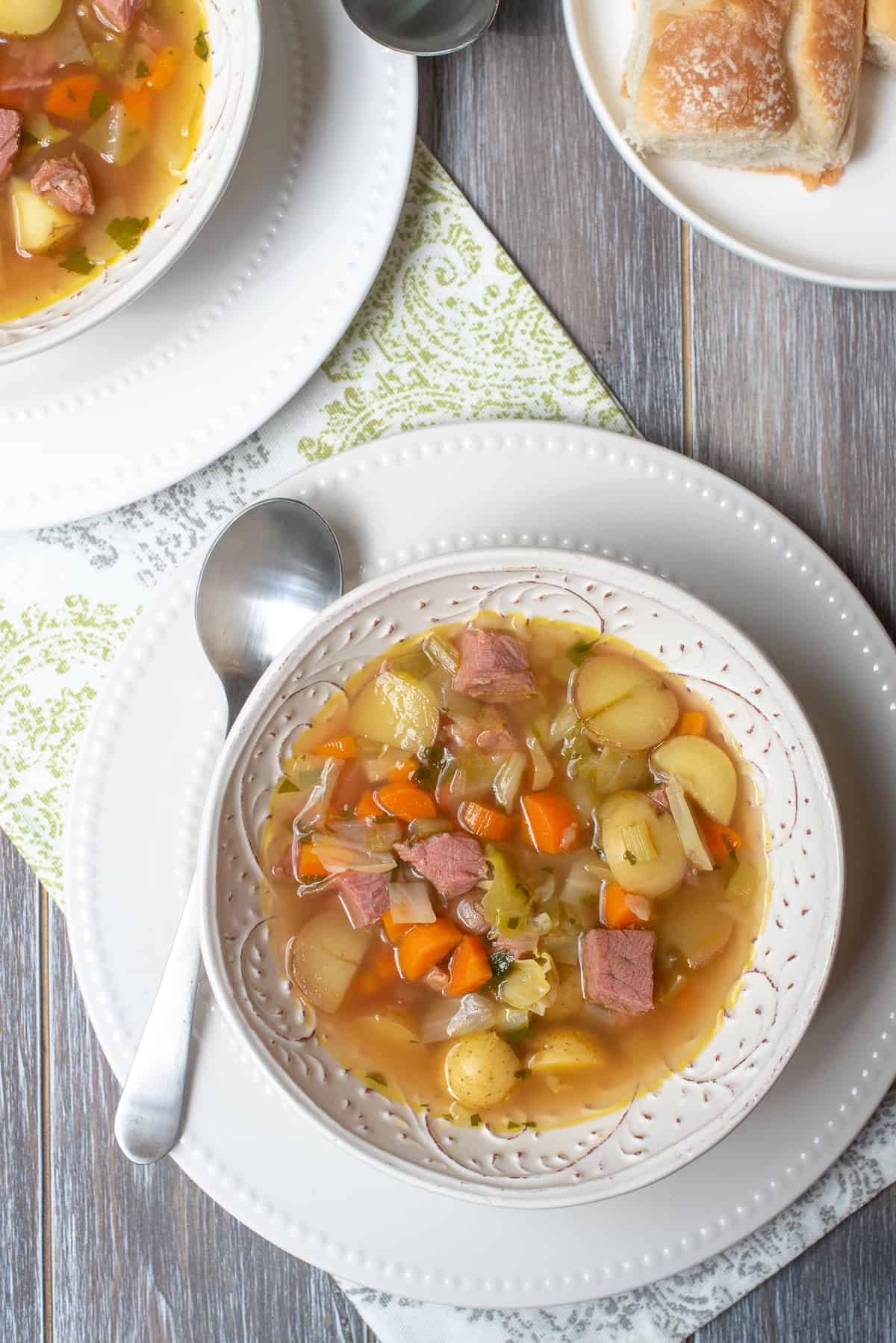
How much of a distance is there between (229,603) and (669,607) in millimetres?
727

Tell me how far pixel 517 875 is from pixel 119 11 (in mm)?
1545

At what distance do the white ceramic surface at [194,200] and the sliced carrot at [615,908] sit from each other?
1.19m

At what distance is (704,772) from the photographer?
169 centimetres

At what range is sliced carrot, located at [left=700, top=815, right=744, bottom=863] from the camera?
5.62 ft

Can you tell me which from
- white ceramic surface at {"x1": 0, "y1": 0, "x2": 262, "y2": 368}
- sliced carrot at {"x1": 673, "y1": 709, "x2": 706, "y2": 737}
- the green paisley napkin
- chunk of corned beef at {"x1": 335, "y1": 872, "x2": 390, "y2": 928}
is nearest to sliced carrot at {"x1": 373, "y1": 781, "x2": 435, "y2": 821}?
chunk of corned beef at {"x1": 335, "y1": 872, "x2": 390, "y2": 928}

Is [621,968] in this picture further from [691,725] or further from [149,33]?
[149,33]

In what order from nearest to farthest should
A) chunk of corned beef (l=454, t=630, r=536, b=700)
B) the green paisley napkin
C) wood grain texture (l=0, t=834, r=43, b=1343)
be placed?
chunk of corned beef (l=454, t=630, r=536, b=700) < the green paisley napkin < wood grain texture (l=0, t=834, r=43, b=1343)

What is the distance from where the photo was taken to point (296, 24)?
1.75m

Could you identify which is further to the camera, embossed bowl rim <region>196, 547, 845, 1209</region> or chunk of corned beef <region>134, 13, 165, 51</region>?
chunk of corned beef <region>134, 13, 165, 51</region>

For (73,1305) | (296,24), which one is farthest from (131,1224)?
(296,24)

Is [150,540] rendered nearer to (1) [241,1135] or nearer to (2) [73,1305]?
(1) [241,1135]

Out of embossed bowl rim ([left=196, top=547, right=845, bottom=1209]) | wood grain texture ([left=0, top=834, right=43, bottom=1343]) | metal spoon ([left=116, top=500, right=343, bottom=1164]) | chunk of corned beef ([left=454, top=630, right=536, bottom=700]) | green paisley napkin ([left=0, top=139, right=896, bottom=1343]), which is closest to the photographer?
embossed bowl rim ([left=196, top=547, right=845, bottom=1209])

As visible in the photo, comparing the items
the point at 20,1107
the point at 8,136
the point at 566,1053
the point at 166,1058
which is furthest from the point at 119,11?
the point at 20,1107

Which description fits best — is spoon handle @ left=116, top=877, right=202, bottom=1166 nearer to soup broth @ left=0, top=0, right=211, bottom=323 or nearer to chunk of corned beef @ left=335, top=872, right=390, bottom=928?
chunk of corned beef @ left=335, top=872, right=390, bottom=928
